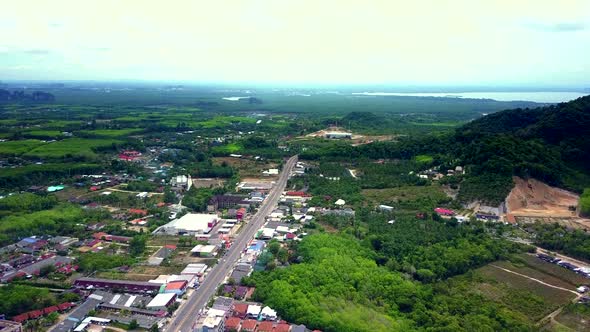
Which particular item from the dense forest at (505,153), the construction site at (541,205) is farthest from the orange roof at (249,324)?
the dense forest at (505,153)

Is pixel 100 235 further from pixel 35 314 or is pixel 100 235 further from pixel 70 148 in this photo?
pixel 70 148

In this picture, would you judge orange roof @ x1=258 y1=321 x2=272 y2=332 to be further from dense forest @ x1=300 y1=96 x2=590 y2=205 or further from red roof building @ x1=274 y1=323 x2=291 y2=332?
dense forest @ x1=300 y1=96 x2=590 y2=205

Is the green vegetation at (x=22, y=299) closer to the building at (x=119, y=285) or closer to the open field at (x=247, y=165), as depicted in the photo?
the building at (x=119, y=285)

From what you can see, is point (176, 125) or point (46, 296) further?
point (176, 125)

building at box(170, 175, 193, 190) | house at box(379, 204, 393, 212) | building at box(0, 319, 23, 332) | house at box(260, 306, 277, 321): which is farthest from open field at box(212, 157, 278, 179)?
building at box(0, 319, 23, 332)

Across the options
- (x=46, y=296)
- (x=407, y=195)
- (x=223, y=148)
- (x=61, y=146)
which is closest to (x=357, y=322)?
(x=46, y=296)

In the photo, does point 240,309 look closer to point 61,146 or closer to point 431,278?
point 431,278
